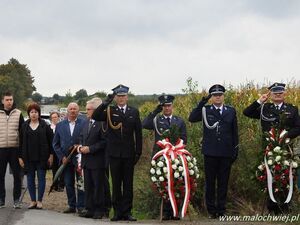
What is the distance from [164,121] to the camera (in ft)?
29.8

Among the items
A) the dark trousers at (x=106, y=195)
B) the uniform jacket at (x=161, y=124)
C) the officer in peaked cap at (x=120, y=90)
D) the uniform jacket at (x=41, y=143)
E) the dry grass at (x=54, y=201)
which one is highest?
the officer in peaked cap at (x=120, y=90)

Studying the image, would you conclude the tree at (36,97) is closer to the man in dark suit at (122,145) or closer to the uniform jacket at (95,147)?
the uniform jacket at (95,147)

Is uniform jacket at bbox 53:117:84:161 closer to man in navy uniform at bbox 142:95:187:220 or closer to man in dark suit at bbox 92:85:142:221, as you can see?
man in dark suit at bbox 92:85:142:221

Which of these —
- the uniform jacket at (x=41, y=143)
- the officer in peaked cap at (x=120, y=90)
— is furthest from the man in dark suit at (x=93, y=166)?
the uniform jacket at (x=41, y=143)

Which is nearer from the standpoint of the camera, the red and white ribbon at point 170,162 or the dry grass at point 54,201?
the red and white ribbon at point 170,162

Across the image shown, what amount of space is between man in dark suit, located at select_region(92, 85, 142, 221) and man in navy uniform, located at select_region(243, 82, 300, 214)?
1.81m

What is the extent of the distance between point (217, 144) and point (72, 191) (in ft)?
9.67

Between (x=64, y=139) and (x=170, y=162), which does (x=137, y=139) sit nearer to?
(x=170, y=162)

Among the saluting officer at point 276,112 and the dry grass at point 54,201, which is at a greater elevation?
the saluting officer at point 276,112

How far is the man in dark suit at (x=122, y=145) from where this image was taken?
28.8 ft

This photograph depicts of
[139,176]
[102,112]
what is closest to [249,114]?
[102,112]

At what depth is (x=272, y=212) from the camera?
8.64m

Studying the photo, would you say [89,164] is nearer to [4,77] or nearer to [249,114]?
[249,114]

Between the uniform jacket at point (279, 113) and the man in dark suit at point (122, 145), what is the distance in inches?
71.4
